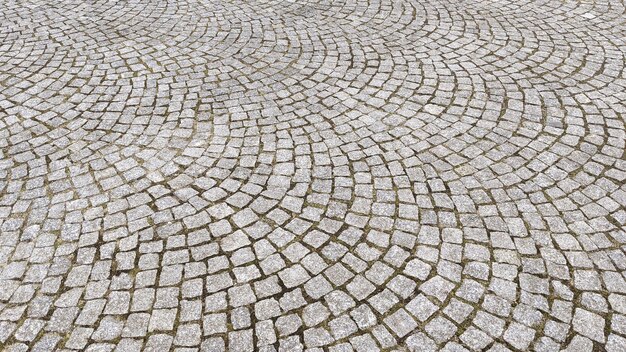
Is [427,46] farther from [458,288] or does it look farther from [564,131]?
[458,288]

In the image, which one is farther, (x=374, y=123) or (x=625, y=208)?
(x=374, y=123)

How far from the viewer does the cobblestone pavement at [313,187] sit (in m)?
3.71

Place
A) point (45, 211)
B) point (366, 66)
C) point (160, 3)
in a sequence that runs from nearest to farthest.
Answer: point (45, 211) < point (366, 66) < point (160, 3)

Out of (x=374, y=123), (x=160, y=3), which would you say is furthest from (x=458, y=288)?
(x=160, y=3)

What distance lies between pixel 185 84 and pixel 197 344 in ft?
13.5

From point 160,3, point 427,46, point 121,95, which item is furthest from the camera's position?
point 160,3

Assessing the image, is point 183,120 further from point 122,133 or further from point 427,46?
point 427,46

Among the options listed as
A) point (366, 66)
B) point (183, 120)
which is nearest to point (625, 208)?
point (366, 66)

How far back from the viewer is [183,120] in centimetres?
600

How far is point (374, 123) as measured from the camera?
19.4 ft

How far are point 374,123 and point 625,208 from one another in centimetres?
271

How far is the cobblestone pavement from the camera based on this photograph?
3707mm

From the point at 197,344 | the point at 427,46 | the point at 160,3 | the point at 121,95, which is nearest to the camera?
the point at 197,344

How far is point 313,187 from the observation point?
16.2 ft
